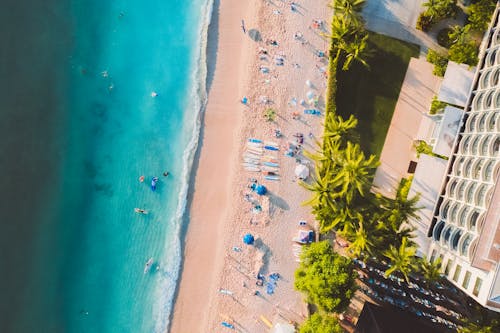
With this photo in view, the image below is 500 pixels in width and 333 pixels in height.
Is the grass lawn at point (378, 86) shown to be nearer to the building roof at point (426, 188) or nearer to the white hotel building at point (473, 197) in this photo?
the building roof at point (426, 188)

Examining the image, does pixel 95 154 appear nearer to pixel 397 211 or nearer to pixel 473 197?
pixel 397 211

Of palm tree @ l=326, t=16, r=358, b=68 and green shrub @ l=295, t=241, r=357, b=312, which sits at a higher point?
palm tree @ l=326, t=16, r=358, b=68

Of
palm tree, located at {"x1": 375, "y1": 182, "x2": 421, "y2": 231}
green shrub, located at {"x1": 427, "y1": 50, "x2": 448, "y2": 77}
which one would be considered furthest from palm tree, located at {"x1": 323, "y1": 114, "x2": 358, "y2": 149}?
green shrub, located at {"x1": 427, "y1": 50, "x2": 448, "y2": 77}

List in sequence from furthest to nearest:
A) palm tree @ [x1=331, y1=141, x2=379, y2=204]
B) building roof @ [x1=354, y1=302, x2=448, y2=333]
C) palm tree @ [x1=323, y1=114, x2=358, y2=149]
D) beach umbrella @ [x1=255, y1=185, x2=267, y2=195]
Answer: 1. beach umbrella @ [x1=255, y1=185, x2=267, y2=195]
2. palm tree @ [x1=323, y1=114, x2=358, y2=149]
3. building roof @ [x1=354, y1=302, x2=448, y2=333]
4. palm tree @ [x1=331, y1=141, x2=379, y2=204]

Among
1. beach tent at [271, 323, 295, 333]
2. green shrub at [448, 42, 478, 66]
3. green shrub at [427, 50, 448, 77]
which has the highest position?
green shrub at [448, 42, 478, 66]

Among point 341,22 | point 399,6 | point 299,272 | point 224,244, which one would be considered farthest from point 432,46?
point 224,244

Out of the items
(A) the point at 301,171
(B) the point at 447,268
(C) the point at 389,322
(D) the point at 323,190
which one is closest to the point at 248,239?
(A) the point at 301,171

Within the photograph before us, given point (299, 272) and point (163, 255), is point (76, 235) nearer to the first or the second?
point (163, 255)

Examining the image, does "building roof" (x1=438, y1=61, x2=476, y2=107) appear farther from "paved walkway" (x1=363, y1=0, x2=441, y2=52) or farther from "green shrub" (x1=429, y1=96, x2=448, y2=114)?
"paved walkway" (x1=363, y1=0, x2=441, y2=52)

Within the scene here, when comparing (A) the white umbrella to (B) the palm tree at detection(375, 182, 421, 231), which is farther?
(A) the white umbrella
